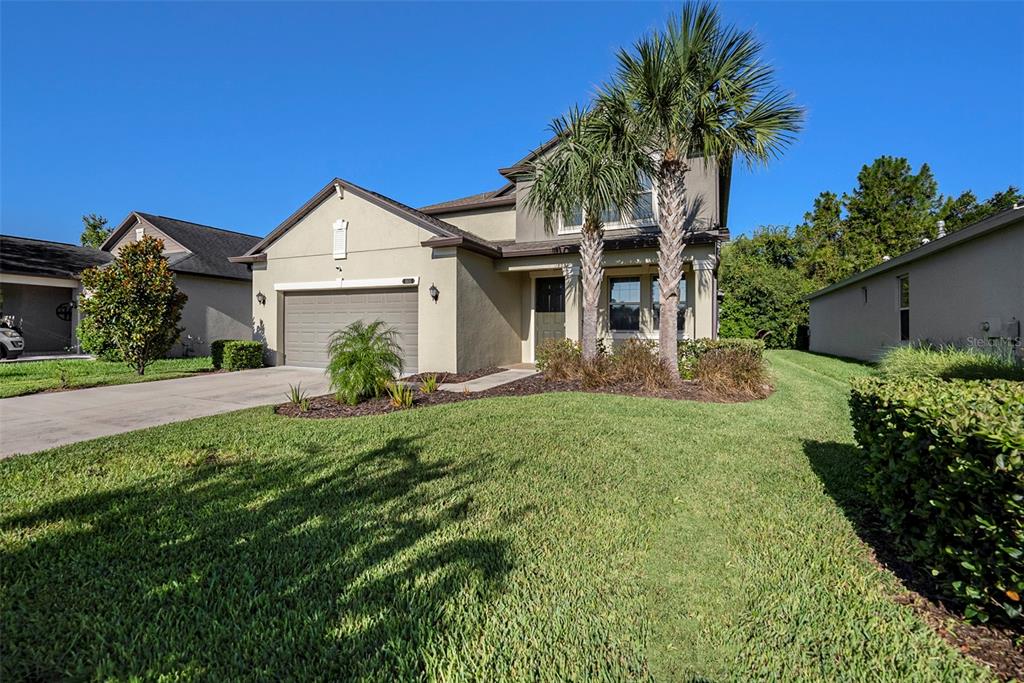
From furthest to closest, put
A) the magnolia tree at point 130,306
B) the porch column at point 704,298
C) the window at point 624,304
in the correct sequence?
the window at point 624,304 → the magnolia tree at point 130,306 → the porch column at point 704,298

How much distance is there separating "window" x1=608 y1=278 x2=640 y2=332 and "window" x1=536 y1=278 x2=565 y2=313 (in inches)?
60.5

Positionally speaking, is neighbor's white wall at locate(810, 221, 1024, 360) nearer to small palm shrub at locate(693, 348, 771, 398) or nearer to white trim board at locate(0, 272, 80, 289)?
small palm shrub at locate(693, 348, 771, 398)

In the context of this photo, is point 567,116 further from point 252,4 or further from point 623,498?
point 623,498

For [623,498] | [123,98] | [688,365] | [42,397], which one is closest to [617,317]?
[688,365]

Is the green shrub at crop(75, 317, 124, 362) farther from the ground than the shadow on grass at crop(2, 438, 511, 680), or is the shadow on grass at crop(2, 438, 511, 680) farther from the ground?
the green shrub at crop(75, 317, 124, 362)

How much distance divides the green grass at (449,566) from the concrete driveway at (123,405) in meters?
1.05

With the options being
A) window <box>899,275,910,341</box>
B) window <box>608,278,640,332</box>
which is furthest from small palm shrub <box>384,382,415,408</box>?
window <box>899,275,910,341</box>

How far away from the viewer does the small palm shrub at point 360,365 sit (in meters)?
7.43

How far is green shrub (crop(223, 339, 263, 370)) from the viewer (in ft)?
41.6

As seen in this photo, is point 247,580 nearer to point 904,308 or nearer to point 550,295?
point 550,295

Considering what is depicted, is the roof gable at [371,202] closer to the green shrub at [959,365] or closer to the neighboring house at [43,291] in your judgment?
the green shrub at [959,365]

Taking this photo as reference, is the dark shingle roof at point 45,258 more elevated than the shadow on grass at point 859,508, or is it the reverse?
the dark shingle roof at point 45,258

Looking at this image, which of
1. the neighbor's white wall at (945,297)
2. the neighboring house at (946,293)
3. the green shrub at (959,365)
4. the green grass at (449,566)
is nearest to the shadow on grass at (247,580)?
the green grass at (449,566)

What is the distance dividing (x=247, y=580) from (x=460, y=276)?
9.47m
